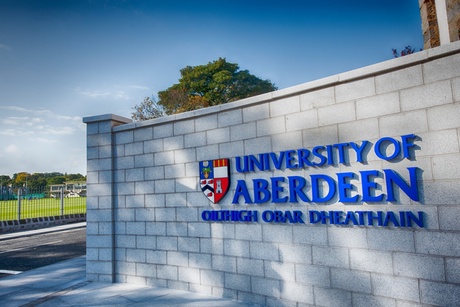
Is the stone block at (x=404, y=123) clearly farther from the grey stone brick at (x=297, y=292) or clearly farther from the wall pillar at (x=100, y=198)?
the wall pillar at (x=100, y=198)

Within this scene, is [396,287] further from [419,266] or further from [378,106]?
[378,106]

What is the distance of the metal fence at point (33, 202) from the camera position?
17750 mm

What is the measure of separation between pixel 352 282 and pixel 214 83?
3166 centimetres

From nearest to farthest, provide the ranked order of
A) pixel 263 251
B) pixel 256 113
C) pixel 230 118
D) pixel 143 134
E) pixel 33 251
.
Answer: pixel 263 251 < pixel 256 113 < pixel 230 118 < pixel 143 134 < pixel 33 251

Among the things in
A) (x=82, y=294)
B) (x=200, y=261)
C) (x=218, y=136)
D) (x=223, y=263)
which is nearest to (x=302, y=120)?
(x=218, y=136)

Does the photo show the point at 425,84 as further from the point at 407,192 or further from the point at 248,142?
the point at 248,142

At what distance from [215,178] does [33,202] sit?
17887mm

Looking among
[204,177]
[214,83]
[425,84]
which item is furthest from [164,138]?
[214,83]

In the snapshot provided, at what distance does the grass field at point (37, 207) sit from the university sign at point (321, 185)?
16.9m

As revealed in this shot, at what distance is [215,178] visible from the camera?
17.7 feet

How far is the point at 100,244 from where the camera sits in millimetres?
6609

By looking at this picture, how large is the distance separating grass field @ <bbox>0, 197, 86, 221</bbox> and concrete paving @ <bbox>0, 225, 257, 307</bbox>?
1279cm

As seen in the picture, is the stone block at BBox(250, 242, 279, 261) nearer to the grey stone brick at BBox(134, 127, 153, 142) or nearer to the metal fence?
the grey stone brick at BBox(134, 127, 153, 142)

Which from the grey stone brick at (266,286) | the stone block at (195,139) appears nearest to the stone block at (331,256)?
the grey stone brick at (266,286)
